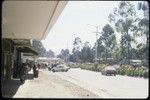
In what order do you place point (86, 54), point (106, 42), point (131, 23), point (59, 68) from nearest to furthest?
point (59, 68), point (131, 23), point (106, 42), point (86, 54)

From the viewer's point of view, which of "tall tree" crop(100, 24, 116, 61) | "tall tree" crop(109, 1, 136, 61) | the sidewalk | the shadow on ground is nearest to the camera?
the shadow on ground

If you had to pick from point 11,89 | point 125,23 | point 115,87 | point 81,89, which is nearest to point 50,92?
point 11,89

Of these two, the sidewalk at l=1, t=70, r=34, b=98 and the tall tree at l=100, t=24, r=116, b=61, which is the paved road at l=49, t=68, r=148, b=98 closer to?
the sidewalk at l=1, t=70, r=34, b=98

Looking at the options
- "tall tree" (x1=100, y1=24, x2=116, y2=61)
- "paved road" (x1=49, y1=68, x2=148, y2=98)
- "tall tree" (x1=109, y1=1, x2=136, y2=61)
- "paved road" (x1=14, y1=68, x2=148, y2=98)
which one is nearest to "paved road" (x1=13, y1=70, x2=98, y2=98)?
"paved road" (x1=14, y1=68, x2=148, y2=98)

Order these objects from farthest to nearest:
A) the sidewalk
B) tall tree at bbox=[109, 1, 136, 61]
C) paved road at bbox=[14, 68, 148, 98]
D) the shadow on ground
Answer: tall tree at bbox=[109, 1, 136, 61]
paved road at bbox=[14, 68, 148, 98]
the sidewalk
the shadow on ground

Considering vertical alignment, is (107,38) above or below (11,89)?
above

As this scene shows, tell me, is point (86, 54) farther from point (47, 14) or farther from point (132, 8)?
point (47, 14)

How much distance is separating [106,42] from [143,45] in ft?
153

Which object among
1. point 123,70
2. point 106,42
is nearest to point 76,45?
point 106,42

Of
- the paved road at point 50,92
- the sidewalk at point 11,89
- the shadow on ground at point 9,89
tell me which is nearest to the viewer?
the shadow on ground at point 9,89

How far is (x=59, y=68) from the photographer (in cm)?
6706

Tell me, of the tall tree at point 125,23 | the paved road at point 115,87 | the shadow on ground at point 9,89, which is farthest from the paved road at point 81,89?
the tall tree at point 125,23

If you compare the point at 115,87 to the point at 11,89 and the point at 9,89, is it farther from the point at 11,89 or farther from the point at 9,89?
the point at 9,89

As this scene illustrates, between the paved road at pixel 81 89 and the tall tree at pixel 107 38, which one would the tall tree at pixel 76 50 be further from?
the paved road at pixel 81 89
